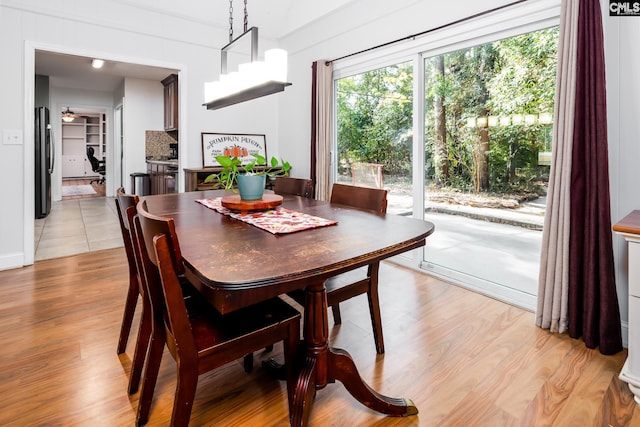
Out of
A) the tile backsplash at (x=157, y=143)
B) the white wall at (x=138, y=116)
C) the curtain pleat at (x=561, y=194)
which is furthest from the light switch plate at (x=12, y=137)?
the curtain pleat at (x=561, y=194)

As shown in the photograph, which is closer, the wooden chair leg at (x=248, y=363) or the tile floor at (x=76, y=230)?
the wooden chair leg at (x=248, y=363)

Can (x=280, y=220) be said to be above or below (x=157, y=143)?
below

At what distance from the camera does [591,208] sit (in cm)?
195

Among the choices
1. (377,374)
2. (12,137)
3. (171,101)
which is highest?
(171,101)

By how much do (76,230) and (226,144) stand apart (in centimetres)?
226

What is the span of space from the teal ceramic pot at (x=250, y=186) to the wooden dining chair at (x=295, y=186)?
2.21ft

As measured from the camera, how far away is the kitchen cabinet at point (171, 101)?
217 inches

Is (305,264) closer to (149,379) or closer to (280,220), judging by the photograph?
(280,220)

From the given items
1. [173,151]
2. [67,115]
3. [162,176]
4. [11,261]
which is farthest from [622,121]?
[67,115]

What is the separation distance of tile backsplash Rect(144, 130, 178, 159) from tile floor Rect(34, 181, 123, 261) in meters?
1.22

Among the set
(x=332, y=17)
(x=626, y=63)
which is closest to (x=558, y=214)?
(x=626, y=63)

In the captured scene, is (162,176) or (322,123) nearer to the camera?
(322,123)

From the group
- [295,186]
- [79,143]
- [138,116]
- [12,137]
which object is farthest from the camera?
[79,143]

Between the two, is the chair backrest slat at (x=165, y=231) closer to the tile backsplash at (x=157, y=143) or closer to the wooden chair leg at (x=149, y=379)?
the wooden chair leg at (x=149, y=379)
